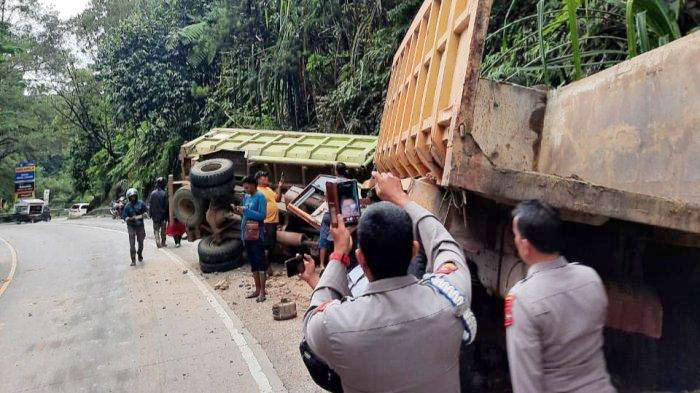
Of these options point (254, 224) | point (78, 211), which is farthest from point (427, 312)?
point (78, 211)

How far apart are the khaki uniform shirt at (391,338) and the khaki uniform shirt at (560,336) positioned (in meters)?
0.45

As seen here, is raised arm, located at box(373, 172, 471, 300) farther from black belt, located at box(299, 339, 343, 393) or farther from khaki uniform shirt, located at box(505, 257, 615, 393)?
black belt, located at box(299, 339, 343, 393)

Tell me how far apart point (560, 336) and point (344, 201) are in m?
0.94

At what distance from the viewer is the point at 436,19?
4.27 m

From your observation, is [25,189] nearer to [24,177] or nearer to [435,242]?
[24,177]

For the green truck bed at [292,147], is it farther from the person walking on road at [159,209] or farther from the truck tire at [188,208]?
the person walking on road at [159,209]

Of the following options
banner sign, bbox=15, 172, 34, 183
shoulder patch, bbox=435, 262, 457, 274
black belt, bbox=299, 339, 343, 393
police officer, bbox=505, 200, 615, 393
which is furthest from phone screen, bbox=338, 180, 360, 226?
banner sign, bbox=15, 172, 34, 183

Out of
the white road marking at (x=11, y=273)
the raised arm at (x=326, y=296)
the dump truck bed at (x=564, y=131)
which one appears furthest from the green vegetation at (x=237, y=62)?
the white road marking at (x=11, y=273)

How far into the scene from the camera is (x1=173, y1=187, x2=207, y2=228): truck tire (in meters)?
9.84

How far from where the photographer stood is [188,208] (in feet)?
33.6

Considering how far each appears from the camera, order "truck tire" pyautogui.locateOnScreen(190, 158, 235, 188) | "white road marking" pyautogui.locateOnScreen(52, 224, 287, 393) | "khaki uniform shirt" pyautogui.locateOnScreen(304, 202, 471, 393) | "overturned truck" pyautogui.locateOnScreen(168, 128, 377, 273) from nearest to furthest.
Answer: "khaki uniform shirt" pyautogui.locateOnScreen(304, 202, 471, 393) → "white road marking" pyautogui.locateOnScreen(52, 224, 287, 393) → "overturned truck" pyautogui.locateOnScreen(168, 128, 377, 273) → "truck tire" pyautogui.locateOnScreen(190, 158, 235, 188)

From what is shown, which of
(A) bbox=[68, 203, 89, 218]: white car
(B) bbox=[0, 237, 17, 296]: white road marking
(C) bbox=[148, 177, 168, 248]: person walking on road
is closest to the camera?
(B) bbox=[0, 237, 17, 296]: white road marking

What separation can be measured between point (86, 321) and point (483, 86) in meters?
5.80

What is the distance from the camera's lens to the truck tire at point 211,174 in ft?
30.0
